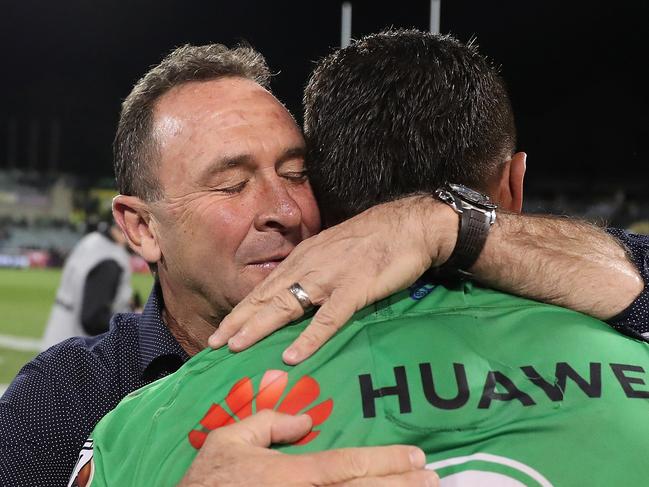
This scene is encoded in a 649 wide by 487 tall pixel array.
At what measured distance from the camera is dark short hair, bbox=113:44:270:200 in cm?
192

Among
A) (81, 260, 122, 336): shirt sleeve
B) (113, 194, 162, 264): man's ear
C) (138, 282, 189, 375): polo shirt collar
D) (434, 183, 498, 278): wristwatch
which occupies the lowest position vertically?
(81, 260, 122, 336): shirt sleeve

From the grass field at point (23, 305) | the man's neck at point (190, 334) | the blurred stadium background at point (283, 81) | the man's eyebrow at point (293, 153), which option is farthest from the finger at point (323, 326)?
the blurred stadium background at point (283, 81)

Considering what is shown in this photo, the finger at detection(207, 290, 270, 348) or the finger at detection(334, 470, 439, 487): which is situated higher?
the finger at detection(207, 290, 270, 348)

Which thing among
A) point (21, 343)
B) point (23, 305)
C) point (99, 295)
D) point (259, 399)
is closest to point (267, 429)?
point (259, 399)

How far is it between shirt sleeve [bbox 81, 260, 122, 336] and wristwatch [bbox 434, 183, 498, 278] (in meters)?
4.08

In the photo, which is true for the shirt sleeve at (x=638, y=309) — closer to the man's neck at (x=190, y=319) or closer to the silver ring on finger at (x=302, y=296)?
the silver ring on finger at (x=302, y=296)

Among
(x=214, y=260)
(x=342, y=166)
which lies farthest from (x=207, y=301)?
(x=342, y=166)

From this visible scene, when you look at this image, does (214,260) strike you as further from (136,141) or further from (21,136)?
(21,136)

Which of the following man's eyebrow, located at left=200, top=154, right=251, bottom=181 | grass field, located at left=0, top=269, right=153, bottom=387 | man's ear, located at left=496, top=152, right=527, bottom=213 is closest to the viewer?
man's ear, located at left=496, top=152, right=527, bottom=213

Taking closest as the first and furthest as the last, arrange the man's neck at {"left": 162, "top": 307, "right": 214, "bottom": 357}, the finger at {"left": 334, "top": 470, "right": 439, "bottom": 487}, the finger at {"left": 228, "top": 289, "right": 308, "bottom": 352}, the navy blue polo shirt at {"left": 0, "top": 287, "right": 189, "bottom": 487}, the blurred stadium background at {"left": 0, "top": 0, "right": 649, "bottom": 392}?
the finger at {"left": 334, "top": 470, "right": 439, "bottom": 487} < the finger at {"left": 228, "top": 289, "right": 308, "bottom": 352} < the navy blue polo shirt at {"left": 0, "top": 287, "right": 189, "bottom": 487} < the man's neck at {"left": 162, "top": 307, "right": 214, "bottom": 357} < the blurred stadium background at {"left": 0, "top": 0, "right": 649, "bottom": 392}

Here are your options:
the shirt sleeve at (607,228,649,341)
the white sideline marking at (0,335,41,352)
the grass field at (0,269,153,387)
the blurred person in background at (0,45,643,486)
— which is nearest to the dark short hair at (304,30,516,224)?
the blurred person in background at (0,45,643,486)

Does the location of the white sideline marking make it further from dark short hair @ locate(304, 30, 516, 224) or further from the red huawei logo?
the red huawei logo

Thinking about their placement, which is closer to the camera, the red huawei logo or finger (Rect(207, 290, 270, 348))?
the red huawei logo

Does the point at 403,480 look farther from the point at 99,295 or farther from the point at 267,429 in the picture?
the point at 99,295
